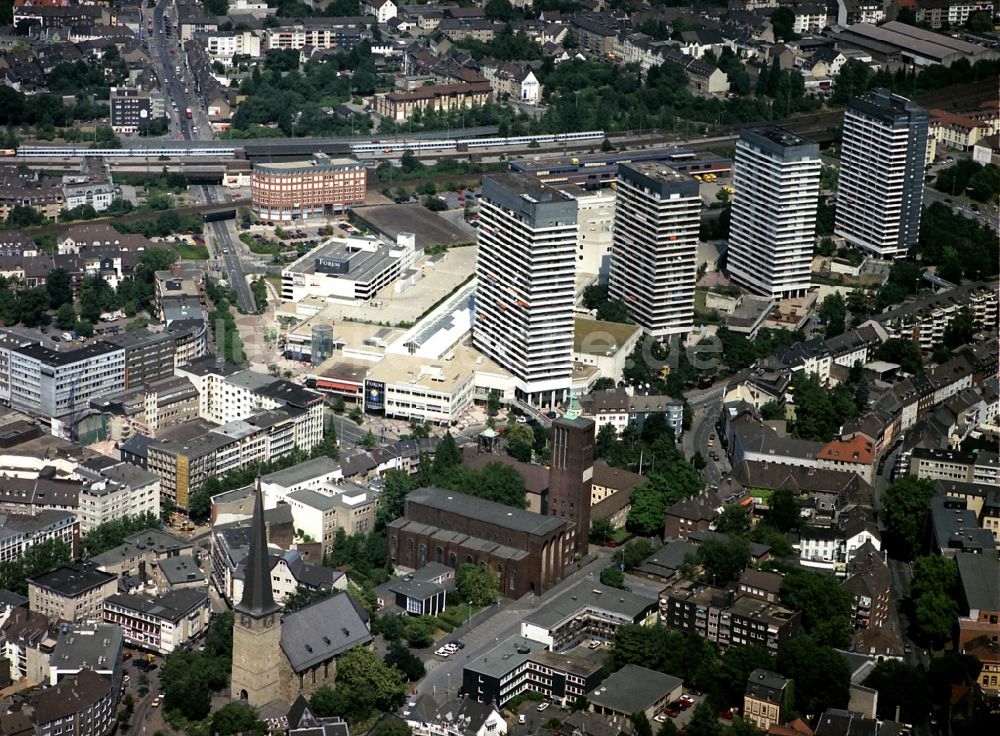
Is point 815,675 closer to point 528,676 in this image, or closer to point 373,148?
point 528,676

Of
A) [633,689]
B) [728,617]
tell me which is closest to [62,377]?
[728,617]

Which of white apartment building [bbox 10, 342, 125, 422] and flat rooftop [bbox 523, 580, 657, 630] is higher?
white apartment building [bbox 10, 342, 125, 422]

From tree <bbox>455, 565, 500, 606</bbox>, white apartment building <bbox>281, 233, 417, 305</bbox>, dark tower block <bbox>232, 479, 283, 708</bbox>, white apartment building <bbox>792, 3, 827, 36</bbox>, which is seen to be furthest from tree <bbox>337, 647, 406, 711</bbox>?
white apartment building <bbox>792, 3, 827, 36</bbox>

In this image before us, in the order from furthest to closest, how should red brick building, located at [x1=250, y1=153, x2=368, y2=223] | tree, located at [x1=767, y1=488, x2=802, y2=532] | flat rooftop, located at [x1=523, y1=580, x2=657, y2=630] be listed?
red brick building, located at [x1=250, y1=153, x2=368, y2=223] < tree, located at [x1=767, y1=488, x2=802, y2=532] < flat rooftop, located at [x1=523, y1=580, x2=657, y2=630]

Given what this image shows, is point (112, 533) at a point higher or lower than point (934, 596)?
lower

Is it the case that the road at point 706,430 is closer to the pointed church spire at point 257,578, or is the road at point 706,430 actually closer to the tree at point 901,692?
the tree at point 901,692

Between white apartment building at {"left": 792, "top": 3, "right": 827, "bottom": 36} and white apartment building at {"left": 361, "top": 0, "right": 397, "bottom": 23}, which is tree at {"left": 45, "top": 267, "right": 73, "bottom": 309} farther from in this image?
white apartment building at {"left": 792, "top": 3, "right": 827, "bottom": 36}
